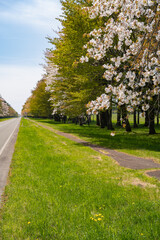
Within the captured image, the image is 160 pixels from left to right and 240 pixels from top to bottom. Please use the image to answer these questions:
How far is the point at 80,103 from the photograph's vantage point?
19.0m

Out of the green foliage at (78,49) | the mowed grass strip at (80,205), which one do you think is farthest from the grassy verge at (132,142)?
the green foliage at (78,49)

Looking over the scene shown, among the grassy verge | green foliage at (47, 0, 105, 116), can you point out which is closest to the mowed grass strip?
the grassy verge

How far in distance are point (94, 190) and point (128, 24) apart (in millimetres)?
4598

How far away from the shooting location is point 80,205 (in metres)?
4.50

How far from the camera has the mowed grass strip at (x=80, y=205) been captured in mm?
3520

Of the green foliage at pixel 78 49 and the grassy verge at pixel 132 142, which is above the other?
the green foliage at pixel 78 49

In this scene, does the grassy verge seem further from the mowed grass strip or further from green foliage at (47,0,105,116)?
green foliage at (47,0,105,116)

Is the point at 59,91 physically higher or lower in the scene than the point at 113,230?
higher

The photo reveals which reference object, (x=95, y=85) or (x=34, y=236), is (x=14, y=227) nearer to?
(x=34, y=236)

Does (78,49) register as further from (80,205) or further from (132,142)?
(80,205)

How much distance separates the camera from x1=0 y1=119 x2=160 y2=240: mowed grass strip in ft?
11.5

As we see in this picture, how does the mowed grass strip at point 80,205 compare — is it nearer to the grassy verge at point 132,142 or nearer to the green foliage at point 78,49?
the grassy verge at point 132,142

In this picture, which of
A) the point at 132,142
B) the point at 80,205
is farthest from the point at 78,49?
the point at 80,205

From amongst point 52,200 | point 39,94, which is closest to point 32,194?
point 52,200
